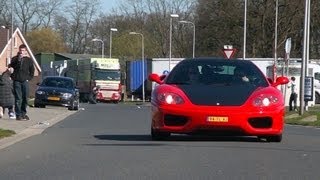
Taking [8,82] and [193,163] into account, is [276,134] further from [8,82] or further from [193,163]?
[8,82]

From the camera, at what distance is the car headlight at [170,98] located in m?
13.5

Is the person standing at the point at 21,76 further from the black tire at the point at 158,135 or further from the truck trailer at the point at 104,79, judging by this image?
the truck trailer at the point at 104,79

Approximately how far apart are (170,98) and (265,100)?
158cm

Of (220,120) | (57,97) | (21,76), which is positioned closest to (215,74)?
(220,120)

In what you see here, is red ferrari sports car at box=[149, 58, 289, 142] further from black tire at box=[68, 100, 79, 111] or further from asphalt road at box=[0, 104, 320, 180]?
black tire at box=[68, 100, 79, 111]

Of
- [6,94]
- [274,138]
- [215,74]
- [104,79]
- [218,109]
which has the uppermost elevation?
[215,74]

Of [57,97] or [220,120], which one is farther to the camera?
[57,97]

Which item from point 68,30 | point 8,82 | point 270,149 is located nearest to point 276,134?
point 270,149

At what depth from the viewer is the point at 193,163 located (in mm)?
10695

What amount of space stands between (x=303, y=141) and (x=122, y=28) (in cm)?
8727

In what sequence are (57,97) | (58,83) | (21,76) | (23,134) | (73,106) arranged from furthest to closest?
1. (58,83)
2. (57,97)
3. (73,106)
4. (21,76)
5. (23,134)

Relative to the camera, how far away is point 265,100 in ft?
44.2

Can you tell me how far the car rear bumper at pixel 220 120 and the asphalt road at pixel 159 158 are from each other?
0.25m

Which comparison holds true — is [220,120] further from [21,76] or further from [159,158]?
[21,76]
